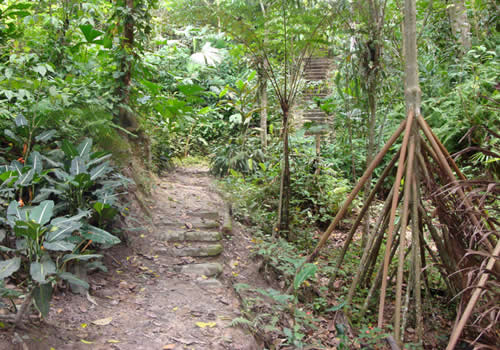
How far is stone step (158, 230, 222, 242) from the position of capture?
156 inches

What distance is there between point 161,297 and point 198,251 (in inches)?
35.7

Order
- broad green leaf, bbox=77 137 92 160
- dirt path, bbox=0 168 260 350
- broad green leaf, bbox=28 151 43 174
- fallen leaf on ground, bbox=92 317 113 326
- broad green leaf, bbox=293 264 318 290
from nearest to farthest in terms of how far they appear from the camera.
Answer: dirt path, bbox=0 168 260 350 < fallen leaf on ground, bbox=92 317 113 326 < broad green leaf, bbox=293 264 318 290 < broad green leaf, bbox=28 151 43 174 < broad green leaf, bbox=77 137 92 160

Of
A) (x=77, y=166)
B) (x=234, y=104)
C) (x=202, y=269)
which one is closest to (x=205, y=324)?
(x=202, y=269)

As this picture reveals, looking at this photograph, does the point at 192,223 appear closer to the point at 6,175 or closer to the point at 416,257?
the point at 6,175

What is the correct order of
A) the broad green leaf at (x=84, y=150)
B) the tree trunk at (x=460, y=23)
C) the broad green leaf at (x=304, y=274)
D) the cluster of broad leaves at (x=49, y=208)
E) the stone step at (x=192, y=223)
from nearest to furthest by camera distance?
the cluster of broad leaves at (x=49, y=208)
the broad green leaf at (x=304, y=274)
the broad green leaf at (x=84, y=150)
the stone step at (x=192, y=223)
the tree trunk at (x=460, y=23)

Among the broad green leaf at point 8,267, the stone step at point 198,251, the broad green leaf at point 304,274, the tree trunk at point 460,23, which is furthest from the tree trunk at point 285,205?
the tree trunk at point 460,23

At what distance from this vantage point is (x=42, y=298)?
194 centimetres

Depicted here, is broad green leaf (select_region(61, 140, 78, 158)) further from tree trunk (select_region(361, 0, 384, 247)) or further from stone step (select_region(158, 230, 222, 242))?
tree trunk (select_region(361, 0, 384, 247))

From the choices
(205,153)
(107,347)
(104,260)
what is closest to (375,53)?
(104,260)

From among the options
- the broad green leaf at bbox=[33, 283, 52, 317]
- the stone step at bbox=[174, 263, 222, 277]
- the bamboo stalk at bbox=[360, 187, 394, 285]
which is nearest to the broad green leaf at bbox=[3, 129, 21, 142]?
the broad green leaf at bbox=[33, 283, 52, 317]

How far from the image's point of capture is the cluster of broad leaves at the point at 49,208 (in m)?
2.04

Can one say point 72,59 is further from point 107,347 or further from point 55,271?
point 107,347

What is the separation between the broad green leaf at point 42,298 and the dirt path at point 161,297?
0.46 feet

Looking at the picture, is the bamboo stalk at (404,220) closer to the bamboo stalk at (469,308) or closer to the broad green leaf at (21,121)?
the bamboo stalk at (469,308)
